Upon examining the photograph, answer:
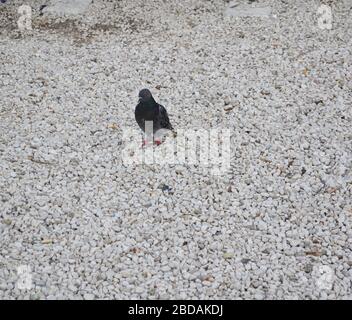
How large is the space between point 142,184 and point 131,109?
1948 millimetres

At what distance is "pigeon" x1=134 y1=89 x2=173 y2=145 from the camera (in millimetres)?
5878

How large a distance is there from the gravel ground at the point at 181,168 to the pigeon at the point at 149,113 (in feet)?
1.53

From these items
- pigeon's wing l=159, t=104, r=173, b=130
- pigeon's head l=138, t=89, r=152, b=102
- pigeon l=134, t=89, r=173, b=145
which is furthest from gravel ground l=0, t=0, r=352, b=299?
pigeon's head l=138, t=89, r=152, b=102

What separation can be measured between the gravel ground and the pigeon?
468 millimetres

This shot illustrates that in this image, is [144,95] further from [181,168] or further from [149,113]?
[181,168]

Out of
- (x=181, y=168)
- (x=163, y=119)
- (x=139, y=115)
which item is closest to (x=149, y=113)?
(x=139, y=115)

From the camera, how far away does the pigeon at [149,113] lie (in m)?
5.88

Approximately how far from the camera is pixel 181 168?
5.74 m

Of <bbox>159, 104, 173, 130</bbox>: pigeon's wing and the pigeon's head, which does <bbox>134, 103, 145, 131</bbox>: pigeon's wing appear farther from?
<bbox>159, 104, 173, 130</bbox>: pigeon's wing

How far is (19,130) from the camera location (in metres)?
6.59

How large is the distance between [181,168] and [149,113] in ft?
3.25
